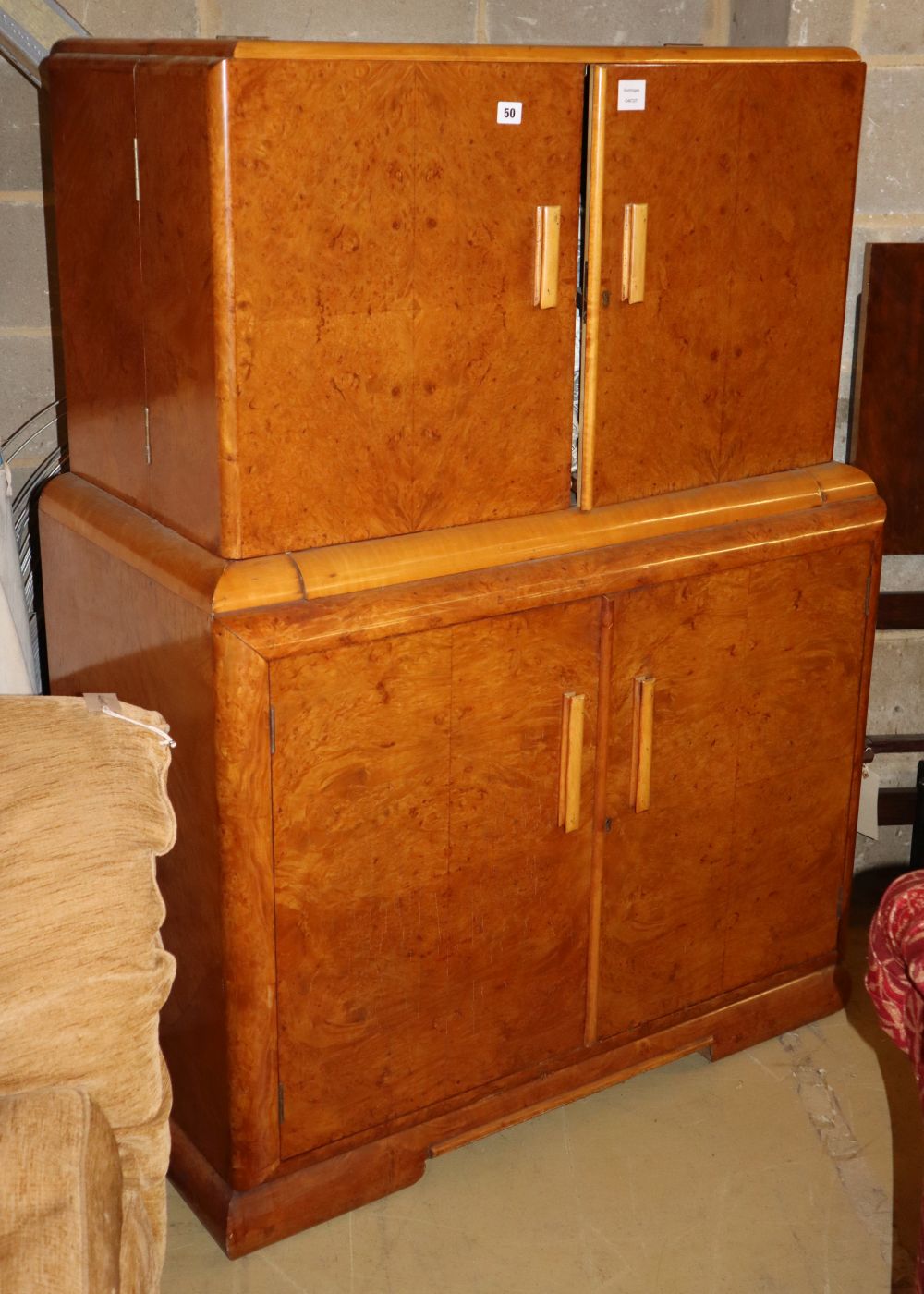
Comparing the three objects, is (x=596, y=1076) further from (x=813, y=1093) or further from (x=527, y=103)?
(x=527, y=103)

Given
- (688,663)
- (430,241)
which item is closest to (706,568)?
(688,663)

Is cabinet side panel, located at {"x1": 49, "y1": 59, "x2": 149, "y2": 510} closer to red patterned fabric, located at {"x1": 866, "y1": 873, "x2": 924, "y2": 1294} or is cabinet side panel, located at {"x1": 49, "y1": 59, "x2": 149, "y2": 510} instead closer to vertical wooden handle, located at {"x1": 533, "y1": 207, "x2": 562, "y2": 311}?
vertical wooden handle, located at {"x1": 533, "y1": 207, "x2": 562, "y2": 311}

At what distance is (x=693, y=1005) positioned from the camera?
7.63 ft

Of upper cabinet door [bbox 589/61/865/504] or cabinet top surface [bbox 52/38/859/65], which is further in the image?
upper cabinet door [bbox 589/61/865/504]

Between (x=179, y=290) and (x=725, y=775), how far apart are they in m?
1.09

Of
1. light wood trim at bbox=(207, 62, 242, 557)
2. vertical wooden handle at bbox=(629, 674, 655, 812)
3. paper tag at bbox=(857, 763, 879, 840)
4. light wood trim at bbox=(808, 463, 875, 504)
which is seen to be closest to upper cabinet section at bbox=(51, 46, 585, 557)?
light wood trim at bbox=(207, 62, 242, 557)

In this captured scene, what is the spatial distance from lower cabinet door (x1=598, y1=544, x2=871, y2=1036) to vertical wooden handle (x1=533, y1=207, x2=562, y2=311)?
43 centimetres

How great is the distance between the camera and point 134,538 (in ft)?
6.12

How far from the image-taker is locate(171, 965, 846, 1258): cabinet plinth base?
1966 mm

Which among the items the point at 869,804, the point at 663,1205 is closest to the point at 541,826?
the point at 663,1205

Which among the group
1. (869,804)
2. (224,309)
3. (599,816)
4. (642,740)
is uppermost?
(224,309)

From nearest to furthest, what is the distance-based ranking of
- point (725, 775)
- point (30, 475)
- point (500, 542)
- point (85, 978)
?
point (85, 978), point (500, 542), point (725, 775), point (30, 475)

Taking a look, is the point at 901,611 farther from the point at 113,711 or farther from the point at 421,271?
the point at 113,711

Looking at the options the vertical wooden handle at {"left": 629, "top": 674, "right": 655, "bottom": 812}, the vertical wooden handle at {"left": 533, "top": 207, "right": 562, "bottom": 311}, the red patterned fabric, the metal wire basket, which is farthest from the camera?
the metal wire basket
